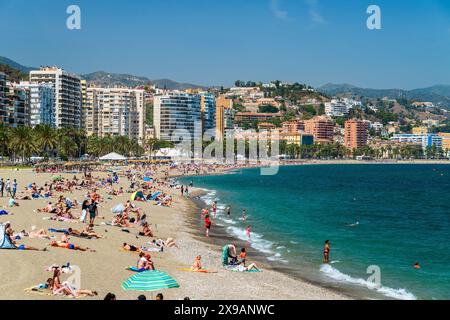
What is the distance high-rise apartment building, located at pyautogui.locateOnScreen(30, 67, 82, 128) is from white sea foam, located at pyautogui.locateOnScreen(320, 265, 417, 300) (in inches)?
5022

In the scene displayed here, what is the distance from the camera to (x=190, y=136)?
19762cm

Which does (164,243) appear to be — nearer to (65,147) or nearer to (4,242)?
(4,242)

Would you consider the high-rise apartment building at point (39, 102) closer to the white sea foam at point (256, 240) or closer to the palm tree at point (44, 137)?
the palm tree at point (44, 137)

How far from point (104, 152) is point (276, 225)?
277 feet

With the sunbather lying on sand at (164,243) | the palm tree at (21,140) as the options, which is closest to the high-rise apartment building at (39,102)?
the palm tree at (21,140)

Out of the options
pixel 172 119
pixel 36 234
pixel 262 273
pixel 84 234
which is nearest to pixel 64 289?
pixel 36 234

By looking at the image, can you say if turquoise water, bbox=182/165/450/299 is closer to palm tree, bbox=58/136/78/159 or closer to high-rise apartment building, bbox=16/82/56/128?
palm tree, bbox=58/136/78/159

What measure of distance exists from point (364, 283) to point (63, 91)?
134065 mm

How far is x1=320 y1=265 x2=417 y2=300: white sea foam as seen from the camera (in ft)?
61.6

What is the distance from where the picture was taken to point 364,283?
803 inches

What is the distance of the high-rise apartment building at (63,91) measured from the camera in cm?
14250

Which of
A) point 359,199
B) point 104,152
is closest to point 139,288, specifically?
point 359,199

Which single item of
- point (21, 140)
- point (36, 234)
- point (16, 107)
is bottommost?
point (36, 234)
